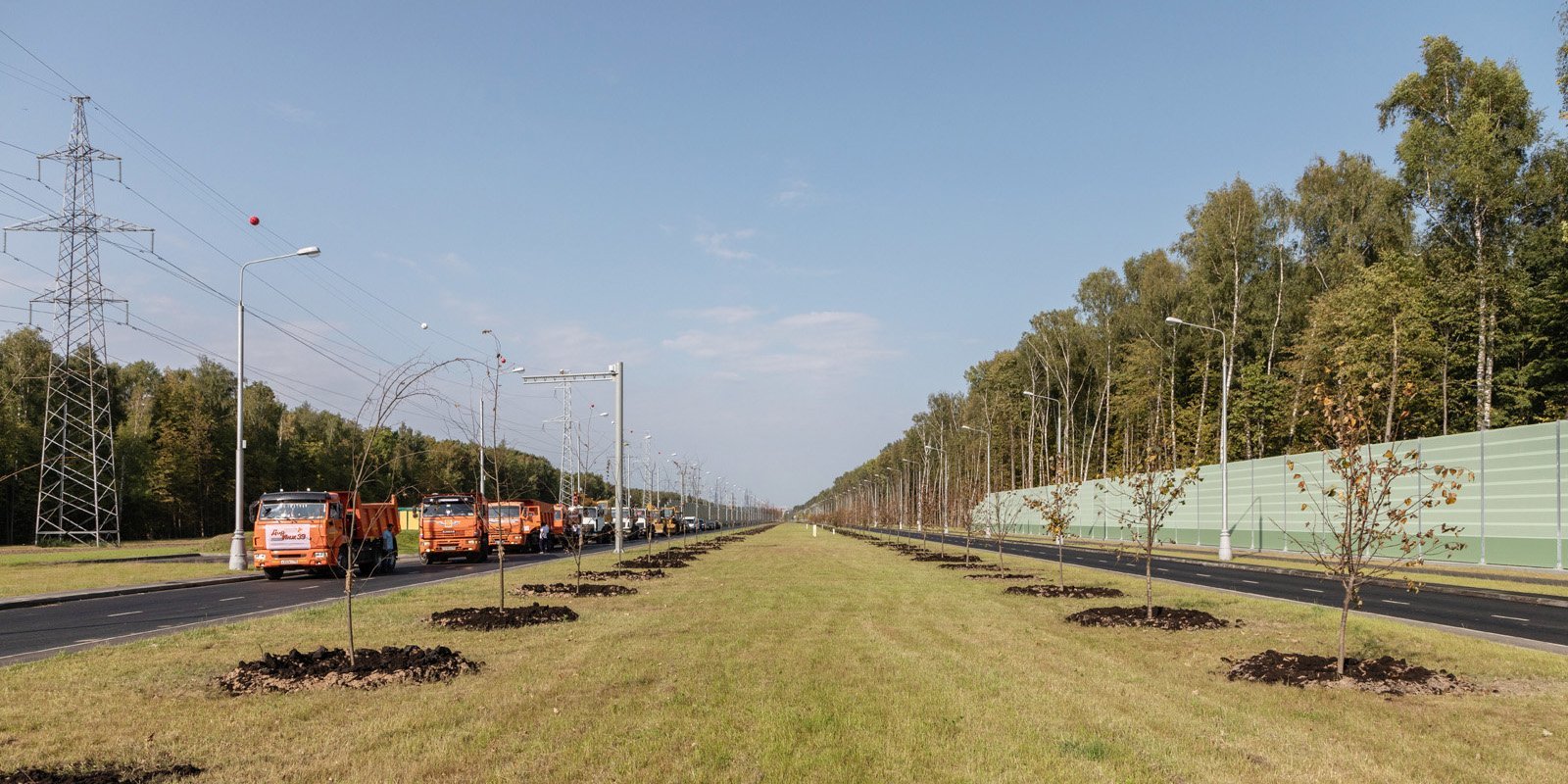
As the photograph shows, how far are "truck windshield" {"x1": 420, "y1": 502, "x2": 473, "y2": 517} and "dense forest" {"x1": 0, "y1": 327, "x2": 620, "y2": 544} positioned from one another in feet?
63.2

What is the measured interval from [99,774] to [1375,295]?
172 feet

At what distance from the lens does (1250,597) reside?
66.2 ft

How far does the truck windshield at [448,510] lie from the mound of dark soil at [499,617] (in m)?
24.6

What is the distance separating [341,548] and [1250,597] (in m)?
25.1

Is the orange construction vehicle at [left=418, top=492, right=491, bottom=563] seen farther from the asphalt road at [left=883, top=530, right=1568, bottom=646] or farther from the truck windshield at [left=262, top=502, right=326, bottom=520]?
the asphalt road at [left=883, top=530, right=1568, bottom=646]

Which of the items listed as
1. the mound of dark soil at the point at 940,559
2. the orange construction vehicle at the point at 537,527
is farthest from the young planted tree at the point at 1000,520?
the orange construction vehicle at the point at 537,527

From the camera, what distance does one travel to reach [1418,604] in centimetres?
2053

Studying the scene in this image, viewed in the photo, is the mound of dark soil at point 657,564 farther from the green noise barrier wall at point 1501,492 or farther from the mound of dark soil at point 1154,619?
the mound of dark soil at point 1154,619

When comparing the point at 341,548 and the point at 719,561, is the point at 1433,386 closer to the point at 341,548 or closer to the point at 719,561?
the point at 719,561

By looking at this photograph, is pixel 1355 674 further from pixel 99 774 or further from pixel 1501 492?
pixel 1501 492

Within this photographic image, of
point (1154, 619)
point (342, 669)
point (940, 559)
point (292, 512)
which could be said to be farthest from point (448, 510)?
point (1154, 619)

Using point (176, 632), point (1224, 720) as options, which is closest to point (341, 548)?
point (176, 632)

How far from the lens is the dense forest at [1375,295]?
42.2 meters

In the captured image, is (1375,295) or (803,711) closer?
(803,711)
